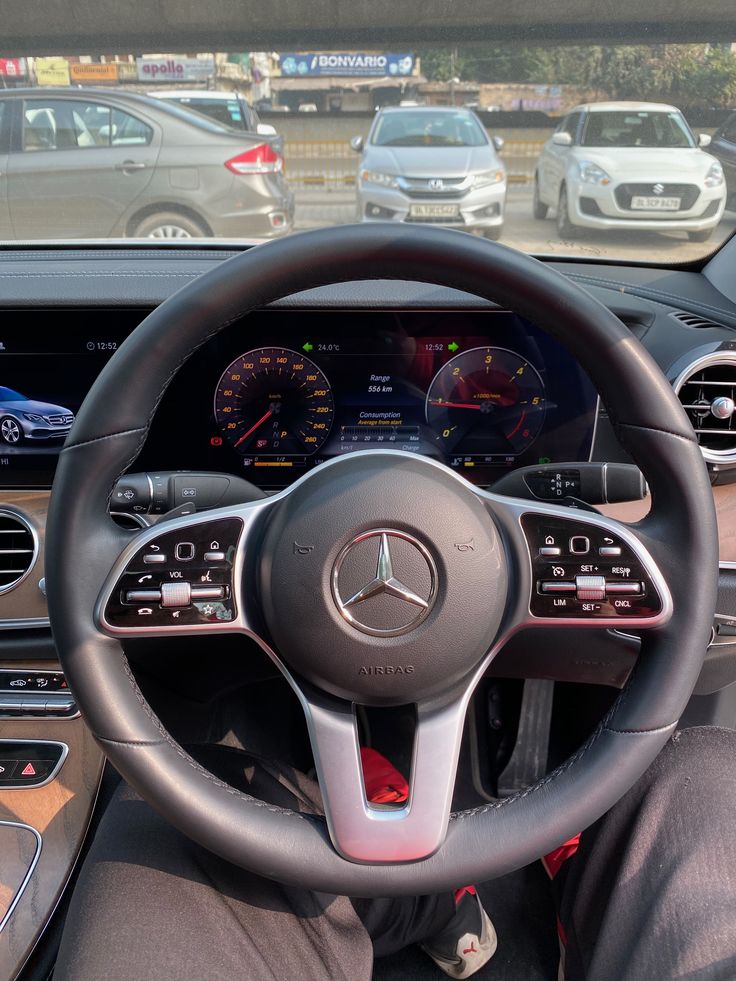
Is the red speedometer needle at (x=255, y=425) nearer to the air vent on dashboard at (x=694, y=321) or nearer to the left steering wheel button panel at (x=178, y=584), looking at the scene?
the left steering wheel button panel at (x=178, y=584)

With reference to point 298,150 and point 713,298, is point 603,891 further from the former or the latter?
point 298,150

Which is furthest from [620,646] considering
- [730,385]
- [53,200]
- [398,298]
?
[53,200]

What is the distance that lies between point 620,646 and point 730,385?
0.68m

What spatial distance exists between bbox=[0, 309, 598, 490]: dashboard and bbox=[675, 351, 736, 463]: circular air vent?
0.20 meters

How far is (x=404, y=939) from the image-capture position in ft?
5.54

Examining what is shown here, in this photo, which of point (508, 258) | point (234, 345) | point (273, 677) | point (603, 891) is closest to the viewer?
point (508, 258)

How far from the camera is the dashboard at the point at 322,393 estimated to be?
6.37 feet

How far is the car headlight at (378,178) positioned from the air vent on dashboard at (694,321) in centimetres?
81

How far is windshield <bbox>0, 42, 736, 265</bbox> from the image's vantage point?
1849 mm

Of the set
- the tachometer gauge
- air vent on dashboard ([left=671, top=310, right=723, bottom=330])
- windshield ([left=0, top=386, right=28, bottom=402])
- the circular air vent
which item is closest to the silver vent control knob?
the circular air vent

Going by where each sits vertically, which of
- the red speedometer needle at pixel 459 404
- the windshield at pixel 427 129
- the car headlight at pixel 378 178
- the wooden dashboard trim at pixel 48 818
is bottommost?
the wooden dashboard trim at pixel 48 818

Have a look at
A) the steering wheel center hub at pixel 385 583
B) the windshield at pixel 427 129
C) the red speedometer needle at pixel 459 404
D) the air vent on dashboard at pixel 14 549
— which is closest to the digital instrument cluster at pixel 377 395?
the red speedometer needle at pixel 459 404

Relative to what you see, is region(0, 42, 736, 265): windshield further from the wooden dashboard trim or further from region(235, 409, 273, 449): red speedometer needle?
the wooden dashboard trim

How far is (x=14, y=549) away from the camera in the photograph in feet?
6.40
